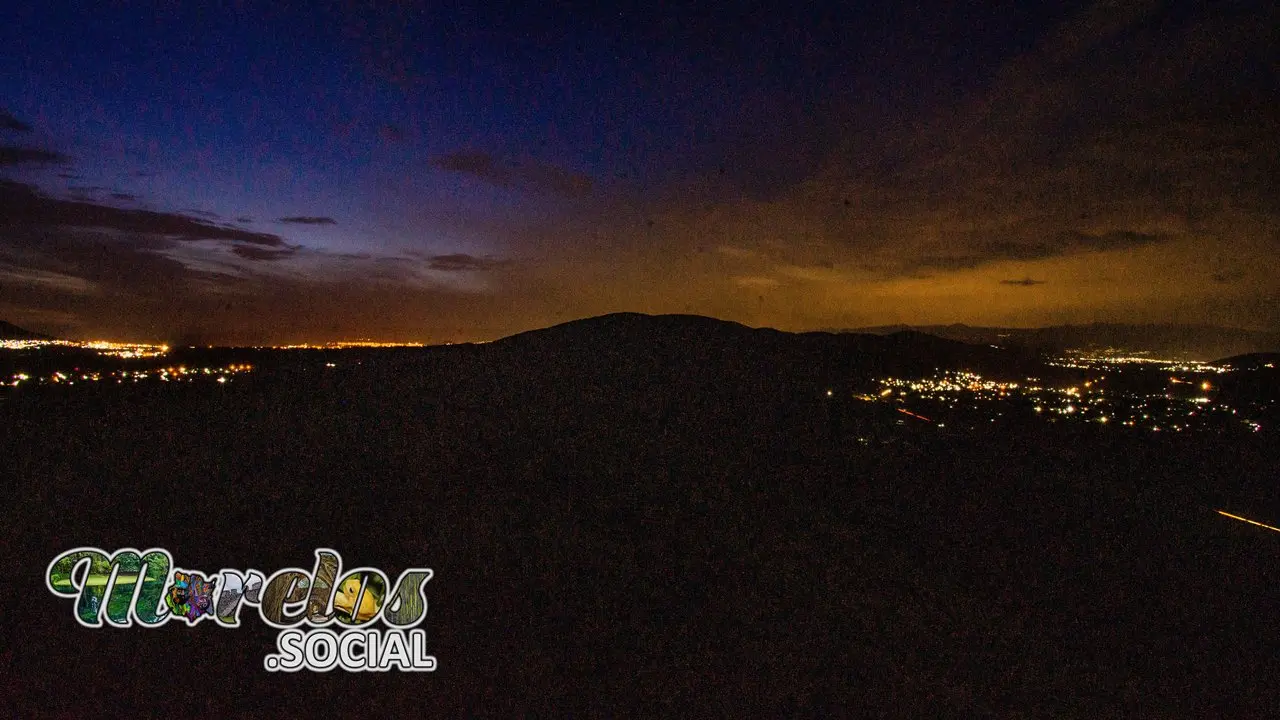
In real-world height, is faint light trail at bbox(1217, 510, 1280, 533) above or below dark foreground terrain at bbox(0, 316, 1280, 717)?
below

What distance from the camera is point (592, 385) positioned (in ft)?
86.2

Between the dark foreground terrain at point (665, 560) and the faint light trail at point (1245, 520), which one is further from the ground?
the dark foreground terrain at point (665, 560)

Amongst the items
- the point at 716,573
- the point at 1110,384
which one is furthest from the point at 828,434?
the point at 1110,384

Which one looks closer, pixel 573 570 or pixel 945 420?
pixel 573 570

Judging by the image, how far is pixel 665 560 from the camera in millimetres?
9125

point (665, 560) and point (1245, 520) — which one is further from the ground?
point (665, 560)

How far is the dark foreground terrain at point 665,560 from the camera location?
5910 mm

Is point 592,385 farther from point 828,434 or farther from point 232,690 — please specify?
point 232,690

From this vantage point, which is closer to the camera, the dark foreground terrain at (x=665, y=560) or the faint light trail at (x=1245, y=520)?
the dark foreground terrain at (x=665, y=560)

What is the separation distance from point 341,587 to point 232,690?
174cm

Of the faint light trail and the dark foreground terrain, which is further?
the faint light trail

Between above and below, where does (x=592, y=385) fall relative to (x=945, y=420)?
above

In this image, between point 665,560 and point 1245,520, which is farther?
point 1245,520

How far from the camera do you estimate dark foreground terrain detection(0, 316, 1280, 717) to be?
5.91 metres
